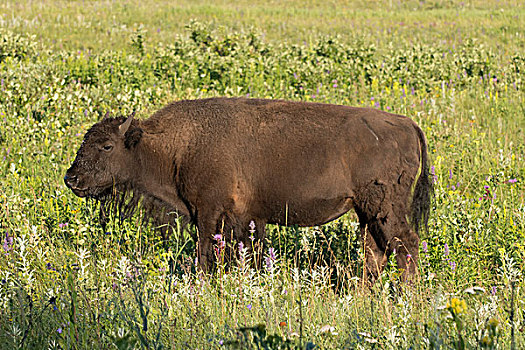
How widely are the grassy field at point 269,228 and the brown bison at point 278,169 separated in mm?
333

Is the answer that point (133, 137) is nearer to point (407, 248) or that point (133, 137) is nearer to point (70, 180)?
point (70, 180)

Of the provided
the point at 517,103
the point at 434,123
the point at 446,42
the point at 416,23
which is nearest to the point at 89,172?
the point at 434,123

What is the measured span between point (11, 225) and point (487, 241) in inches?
188

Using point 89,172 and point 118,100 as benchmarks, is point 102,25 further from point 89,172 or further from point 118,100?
point 89,172

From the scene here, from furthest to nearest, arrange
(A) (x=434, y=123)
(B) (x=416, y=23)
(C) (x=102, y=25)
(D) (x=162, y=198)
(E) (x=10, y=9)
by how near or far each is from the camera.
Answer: (B) (x=416, y=23) < (E) (x=10, y=9) < (C) (x=102, y=25) < (A) (x=434, y=123) < (D) (x=162, y=198)

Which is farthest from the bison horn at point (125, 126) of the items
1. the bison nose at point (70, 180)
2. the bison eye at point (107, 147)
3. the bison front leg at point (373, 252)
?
the bison front leg at point (373, 252)

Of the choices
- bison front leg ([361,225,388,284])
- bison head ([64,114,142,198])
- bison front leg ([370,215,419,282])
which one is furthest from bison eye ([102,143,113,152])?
bison front leg ([370,215,419,282])

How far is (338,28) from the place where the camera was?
24.9m

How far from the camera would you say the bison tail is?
5926mm

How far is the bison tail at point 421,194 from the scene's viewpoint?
5926 millimetres

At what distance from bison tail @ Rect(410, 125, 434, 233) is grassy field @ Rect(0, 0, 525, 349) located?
210 mm

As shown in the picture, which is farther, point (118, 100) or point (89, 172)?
point (118, 100)

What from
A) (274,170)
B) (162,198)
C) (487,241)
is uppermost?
(274,170)

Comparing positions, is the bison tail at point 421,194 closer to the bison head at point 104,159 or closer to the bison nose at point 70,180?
the bison head at point 104,159
